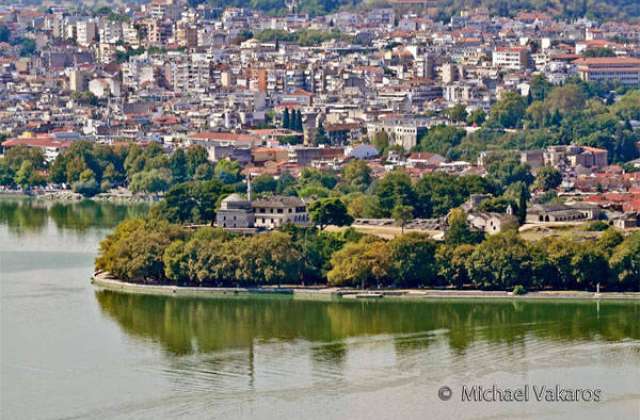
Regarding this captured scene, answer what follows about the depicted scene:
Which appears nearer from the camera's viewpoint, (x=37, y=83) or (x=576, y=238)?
(x=576, y=238)

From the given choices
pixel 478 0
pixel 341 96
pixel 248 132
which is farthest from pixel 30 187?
pixel 478 0

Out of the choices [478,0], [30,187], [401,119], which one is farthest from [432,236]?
[478,0]

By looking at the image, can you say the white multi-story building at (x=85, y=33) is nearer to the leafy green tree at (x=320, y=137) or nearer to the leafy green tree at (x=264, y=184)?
the leafy green tree at (x=320, y=137)

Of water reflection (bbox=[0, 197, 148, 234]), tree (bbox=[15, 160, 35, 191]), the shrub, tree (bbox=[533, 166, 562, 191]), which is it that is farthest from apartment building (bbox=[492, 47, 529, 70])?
the shrub

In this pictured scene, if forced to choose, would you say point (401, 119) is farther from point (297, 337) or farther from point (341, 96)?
point (297, 337)

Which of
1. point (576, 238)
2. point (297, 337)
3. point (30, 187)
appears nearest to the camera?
point (297, 337)

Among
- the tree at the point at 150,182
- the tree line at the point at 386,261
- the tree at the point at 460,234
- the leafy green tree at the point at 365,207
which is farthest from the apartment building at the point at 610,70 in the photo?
the tree line at the point at 386,261

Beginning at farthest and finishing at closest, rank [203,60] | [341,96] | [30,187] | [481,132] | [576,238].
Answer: [203,60] → [341,96] → [481,132] → [30,187] → [576,238]
